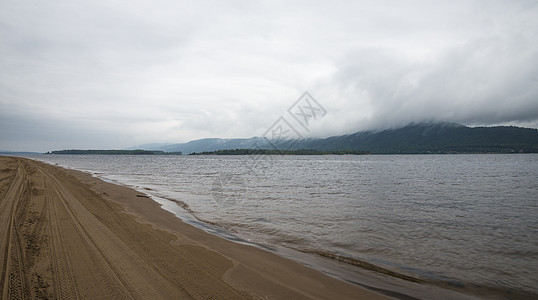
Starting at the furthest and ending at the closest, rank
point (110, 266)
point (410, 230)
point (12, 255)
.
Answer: point (410, 230) → point (12, 255) → point (110, 266)

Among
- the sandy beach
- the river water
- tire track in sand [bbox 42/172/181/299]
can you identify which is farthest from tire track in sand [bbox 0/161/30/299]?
the river water

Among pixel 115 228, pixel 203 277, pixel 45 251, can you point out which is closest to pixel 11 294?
pixel 45 251

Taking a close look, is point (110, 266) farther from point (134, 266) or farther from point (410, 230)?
point (410, 230)

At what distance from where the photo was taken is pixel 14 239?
735cm

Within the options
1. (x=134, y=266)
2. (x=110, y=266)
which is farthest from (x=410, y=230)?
(x=110, y=266)

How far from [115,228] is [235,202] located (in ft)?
32.4

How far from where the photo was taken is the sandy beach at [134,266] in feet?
17.1

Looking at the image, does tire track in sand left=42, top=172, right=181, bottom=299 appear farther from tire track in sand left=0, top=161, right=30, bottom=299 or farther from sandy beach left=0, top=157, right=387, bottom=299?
tire track in sand left=0, top=161, right=30, bottom=299

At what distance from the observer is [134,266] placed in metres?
6.31

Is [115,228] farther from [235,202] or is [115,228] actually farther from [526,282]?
[526,282]

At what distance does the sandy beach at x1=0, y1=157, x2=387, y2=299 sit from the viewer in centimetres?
521

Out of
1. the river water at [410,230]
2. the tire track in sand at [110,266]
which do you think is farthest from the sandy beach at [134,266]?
the river water at [410,230]

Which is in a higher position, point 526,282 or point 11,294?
point 11,294

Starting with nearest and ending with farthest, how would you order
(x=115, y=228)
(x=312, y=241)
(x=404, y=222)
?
(x=115, y=228)
(x=312, y=241)
(x=404, y=222)
